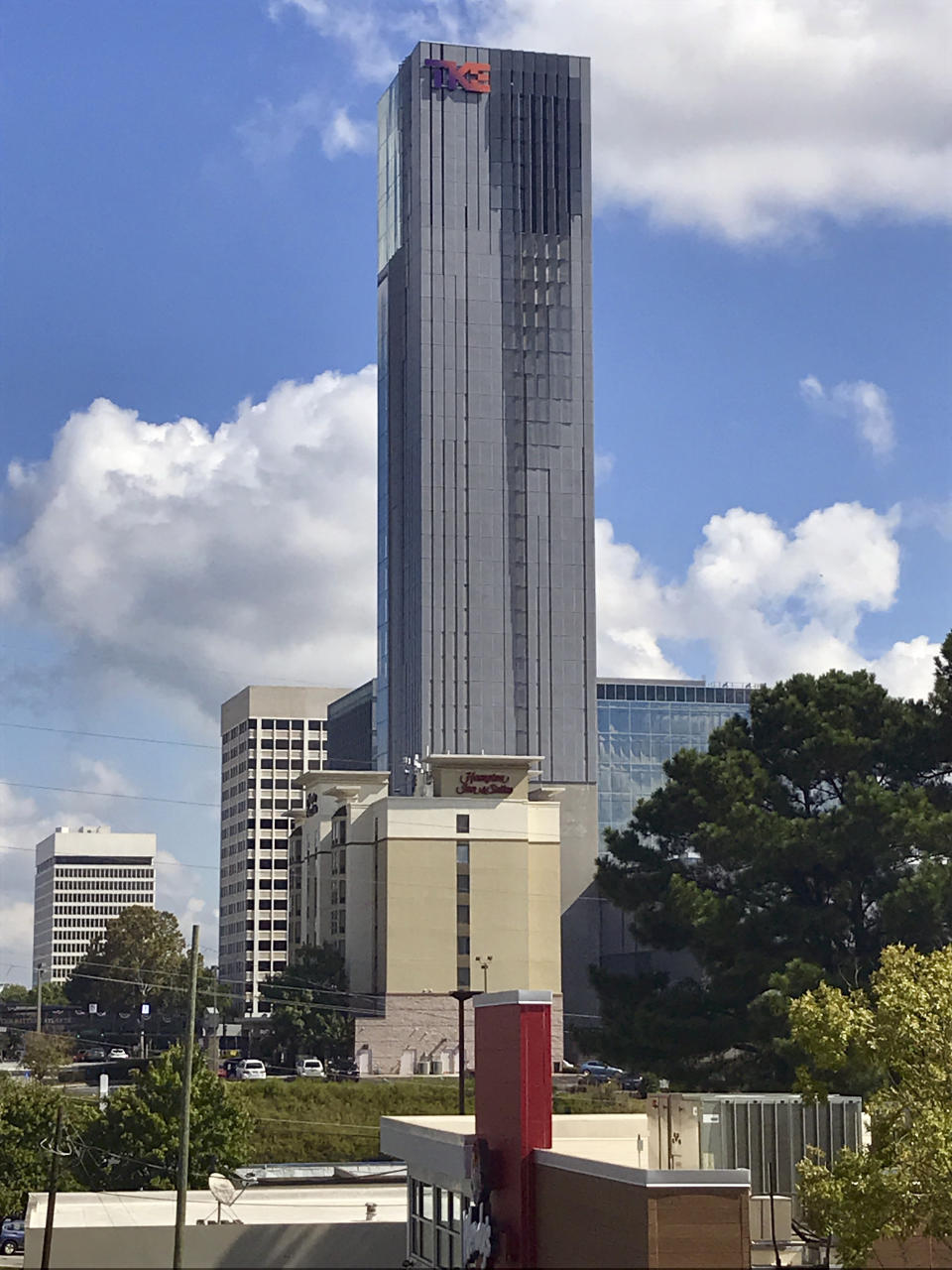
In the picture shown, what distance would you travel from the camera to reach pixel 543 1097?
92.7 ft

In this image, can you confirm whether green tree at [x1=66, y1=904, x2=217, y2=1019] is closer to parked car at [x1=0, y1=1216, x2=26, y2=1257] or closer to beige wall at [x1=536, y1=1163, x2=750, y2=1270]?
parked car at [x1=0, y1=1216, x2=26, y2=1257]

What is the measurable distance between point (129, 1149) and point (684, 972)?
285 feet

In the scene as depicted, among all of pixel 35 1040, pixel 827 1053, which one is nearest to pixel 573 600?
pixel 35 1040

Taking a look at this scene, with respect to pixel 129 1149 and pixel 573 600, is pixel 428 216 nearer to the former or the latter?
pixel 573 600

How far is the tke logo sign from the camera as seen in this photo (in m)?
196

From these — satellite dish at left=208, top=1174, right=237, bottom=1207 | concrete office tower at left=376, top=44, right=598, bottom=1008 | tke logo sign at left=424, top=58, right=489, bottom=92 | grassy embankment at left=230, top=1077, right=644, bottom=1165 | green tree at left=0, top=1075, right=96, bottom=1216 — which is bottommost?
grassy embankment at left=230, top=1077, right=644, bottom=1165

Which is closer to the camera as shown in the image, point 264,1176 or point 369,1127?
point 264,1176

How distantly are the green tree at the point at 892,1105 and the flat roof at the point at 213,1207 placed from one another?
20.4 m

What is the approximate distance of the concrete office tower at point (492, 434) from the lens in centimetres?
18450

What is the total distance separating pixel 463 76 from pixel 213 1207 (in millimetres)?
164243

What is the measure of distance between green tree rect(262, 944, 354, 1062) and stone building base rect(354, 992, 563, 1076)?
1919 mm

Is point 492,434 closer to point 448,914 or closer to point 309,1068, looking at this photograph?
point 448,914

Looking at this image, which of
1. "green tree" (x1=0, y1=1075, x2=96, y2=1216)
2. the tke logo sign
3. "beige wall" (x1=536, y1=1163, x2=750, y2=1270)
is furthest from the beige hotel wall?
"beige wall" (x1=536, y1=1163, x2=750, y2=1270)

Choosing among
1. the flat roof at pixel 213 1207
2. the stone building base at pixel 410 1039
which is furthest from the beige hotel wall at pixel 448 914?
the flat roof at pixel 213 1207
